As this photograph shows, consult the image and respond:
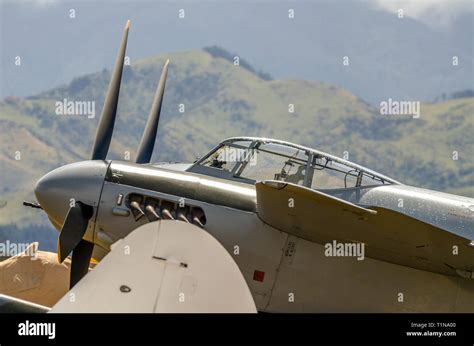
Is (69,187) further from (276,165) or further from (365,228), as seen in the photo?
(365,228)

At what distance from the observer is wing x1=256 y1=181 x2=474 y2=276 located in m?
14.5

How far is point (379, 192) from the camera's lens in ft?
53.8

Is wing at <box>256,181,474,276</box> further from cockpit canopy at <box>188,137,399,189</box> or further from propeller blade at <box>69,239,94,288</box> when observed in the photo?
propeller blade at <box>69,239,94,288</box>

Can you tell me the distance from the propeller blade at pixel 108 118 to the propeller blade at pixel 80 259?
7.05ft

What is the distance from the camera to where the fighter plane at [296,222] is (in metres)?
15.1

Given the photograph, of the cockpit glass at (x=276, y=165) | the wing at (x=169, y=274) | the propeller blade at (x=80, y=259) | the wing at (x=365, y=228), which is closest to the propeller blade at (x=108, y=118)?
the propeller blade at (x=80, y=259)

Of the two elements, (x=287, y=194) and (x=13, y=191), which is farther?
(x=13, y=191)

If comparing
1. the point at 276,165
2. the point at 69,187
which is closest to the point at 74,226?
the point at 69,187

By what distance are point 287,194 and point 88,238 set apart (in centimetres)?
381

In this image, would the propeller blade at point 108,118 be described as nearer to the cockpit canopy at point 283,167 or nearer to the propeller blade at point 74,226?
the cockpit canopy at point 283,167
